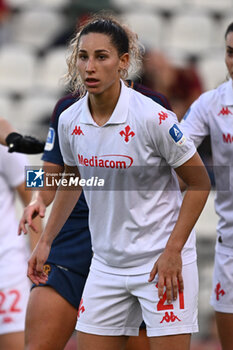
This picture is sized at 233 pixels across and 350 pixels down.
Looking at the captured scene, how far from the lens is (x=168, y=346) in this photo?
3.31 metres

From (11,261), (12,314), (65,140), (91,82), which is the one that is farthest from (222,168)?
(12,314)

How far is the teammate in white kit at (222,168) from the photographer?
3.95m

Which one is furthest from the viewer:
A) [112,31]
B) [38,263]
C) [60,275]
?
[60,275]

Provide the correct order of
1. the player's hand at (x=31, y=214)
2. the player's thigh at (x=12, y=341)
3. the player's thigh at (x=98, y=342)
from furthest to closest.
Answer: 1. the player's thigh at (x=12, y=341)
2. the player's hand at (x=31, y=214)
3. the player's thigh at (x=98, y=342)

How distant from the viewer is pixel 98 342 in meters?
3.50

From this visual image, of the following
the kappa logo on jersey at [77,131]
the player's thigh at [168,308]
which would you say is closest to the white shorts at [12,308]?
the player's thigh at [168,308]

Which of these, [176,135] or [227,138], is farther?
[227,138]

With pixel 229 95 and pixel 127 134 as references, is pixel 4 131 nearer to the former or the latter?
pixel 127 134

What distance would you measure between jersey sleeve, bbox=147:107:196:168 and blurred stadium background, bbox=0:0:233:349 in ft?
17.8

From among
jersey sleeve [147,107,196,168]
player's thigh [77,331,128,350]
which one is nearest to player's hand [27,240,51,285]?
player's thigh [77,331,128,350]

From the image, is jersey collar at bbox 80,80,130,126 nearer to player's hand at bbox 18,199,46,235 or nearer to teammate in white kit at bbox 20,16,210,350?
teammate in white kit at bbox 20,16,210,350

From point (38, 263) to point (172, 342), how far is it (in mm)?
748

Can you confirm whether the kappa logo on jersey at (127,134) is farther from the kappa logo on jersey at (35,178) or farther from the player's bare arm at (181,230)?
the kappa logo on jersey at (35,178)

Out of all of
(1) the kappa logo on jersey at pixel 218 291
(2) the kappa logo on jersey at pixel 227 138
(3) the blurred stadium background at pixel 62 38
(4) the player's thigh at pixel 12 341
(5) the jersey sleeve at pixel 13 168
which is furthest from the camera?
(3) the blurred stadium background at pixel 62 38
